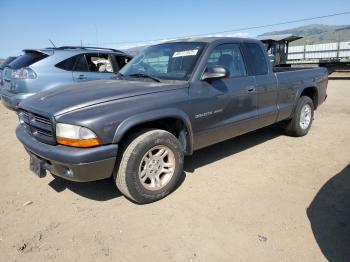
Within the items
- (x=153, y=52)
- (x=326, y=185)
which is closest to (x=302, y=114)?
(x=326, y=185)

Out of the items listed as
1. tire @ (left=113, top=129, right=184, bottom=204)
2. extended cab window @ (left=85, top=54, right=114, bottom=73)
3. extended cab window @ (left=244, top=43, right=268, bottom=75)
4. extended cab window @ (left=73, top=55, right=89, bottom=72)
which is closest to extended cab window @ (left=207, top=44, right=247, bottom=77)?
extended cab window @ (left=244, top=43, right=268, bottom=75)

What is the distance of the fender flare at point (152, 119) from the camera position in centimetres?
314

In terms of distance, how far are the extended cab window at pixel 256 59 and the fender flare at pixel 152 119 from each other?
1.59 m

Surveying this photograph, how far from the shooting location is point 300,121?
5895mm

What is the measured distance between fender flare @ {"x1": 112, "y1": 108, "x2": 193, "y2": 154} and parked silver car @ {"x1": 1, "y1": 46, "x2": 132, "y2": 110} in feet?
10.6

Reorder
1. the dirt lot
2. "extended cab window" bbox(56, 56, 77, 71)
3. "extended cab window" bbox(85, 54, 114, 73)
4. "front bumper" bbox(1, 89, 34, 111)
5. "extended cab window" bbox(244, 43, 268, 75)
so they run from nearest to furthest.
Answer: the dirt lot → "extended cab window" bbox(244, 43, 268, 75) → "front bumper" bbox(1, 89, 34, 111) → "extended cab window" bbox(56, 56, 77, 71) → "extended cab window" bbox(85, 54, 114, 73)

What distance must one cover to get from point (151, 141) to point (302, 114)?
364 cm

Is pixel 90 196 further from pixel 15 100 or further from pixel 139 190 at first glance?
pixel 15 100

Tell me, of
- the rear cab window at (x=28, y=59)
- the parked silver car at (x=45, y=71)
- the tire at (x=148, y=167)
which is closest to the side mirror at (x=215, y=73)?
the tire at (x=148, y=167)

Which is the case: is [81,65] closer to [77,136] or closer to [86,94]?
[86,94]

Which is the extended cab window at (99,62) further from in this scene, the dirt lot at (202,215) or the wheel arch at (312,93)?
the wheel arch at (312,93)

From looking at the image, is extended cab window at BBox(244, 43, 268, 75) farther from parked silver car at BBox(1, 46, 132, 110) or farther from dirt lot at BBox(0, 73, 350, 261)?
parked silver car at BBox(1, 46, 132, 110)

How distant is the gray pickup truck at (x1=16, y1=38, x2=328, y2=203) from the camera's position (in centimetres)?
309

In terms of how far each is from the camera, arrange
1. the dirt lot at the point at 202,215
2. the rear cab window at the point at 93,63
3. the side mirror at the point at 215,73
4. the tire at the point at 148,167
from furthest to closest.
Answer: the rear cab window at the point at 93,63 < the side mirror at the point at 215,73 < the tire at the point at 148,167 < the dirt lot at the point at 202,215
